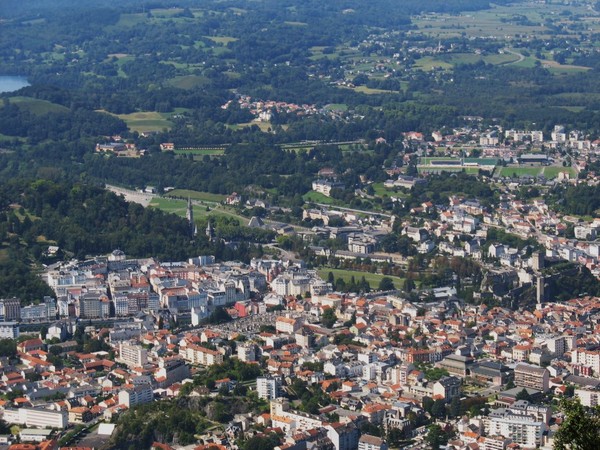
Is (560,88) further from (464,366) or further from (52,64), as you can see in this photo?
(464,366)

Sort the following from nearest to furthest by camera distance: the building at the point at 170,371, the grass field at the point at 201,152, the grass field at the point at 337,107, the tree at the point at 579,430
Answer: the tree at the point at 579,430
the building at the point at 170,371
the grass field at the point at 201,152
the grass field at the point at 337,107

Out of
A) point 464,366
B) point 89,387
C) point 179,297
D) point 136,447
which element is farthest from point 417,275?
point 136,447

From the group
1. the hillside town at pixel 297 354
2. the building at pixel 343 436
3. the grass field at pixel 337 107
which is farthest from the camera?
the grass field at pixel 337 107

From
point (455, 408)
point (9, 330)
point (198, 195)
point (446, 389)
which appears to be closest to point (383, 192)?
point (198, 195)

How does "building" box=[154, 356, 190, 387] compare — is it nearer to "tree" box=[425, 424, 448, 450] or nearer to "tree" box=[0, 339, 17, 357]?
"tree" box=[0, 339, 17, 357]

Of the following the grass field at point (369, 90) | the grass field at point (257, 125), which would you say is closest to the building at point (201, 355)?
the grass field at point (257, 125)

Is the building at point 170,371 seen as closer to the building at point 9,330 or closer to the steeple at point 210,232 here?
the building at point 9,330

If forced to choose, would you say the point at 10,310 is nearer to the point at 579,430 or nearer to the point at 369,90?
the point at 579,430
